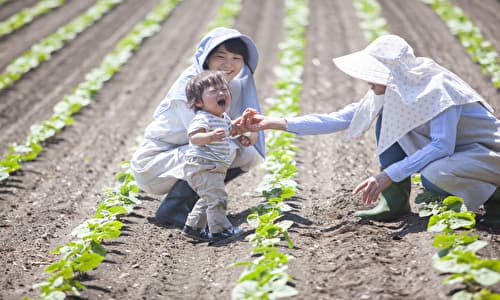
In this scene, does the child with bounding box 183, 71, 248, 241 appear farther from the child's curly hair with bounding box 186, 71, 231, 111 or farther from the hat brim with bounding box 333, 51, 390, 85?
the hat brim with bounding box 333, 51, 390, 85

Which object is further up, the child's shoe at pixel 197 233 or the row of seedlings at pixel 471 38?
the child's shoe at pixel 197 233

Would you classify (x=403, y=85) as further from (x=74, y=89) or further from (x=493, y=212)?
(x=74, y=89)

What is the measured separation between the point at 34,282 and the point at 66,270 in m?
0.44

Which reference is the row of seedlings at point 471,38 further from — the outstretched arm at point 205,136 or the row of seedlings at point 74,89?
the row of seedlings at point 74,89

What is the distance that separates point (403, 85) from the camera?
3.96 metres

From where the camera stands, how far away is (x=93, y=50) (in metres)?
11.3

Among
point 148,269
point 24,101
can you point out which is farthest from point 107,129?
point 148,269

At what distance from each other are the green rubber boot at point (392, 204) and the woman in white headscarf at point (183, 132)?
0.94m

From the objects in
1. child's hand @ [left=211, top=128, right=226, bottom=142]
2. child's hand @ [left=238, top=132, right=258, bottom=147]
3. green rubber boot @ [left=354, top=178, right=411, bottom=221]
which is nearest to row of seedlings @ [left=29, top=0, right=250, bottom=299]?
child's hand @ [left=211, top=128, right=226, bottom=142]

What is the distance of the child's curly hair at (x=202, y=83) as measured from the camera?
163 inches

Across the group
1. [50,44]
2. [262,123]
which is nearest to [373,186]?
[262,123]

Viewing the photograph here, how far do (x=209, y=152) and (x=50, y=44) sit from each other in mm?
8173

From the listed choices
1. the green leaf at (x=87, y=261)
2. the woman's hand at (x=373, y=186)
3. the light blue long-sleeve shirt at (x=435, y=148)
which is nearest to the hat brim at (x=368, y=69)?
the light blue long-sleeve shirt at (x=435, y=148)

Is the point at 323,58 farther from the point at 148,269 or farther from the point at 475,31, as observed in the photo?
the point at 148,269
